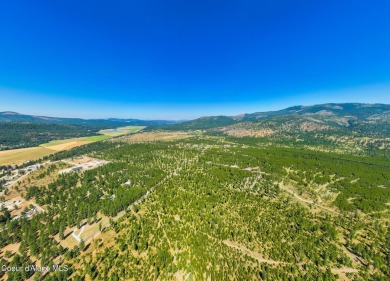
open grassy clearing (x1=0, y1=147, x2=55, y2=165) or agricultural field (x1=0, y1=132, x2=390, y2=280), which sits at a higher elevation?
open grassy clearing (x1=0, y1=147, x2=55, y2=165)

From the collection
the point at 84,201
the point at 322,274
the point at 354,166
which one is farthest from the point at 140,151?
the point at 354,166

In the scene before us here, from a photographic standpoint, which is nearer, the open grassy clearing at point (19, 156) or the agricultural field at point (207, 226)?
the agricultural field at point (207, 226)

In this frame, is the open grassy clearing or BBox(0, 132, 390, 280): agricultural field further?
the open grassy clearing

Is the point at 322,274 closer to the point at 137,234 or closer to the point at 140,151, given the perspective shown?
the point at 137,234

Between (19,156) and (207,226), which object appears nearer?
(207,226)

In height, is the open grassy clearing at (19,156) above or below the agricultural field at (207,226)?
above

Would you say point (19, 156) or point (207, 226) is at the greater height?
point (19, 156)

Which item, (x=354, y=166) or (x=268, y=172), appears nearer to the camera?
(x=268, y=172)

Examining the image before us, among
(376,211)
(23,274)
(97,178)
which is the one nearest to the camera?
(23,274)
